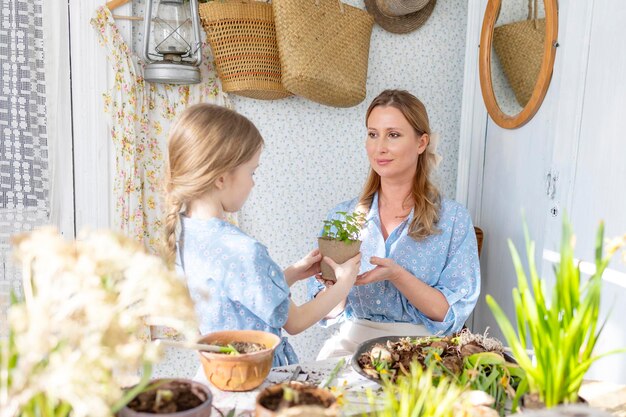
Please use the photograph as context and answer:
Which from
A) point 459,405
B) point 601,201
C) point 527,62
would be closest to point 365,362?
point 459,405

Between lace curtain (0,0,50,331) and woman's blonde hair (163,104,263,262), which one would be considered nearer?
woman's blonde hair (163,104,263,262)

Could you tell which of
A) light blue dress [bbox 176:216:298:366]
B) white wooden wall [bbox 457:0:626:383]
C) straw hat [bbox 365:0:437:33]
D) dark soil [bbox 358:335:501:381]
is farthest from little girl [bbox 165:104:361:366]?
straw hat [bbox 365:0:437:33]

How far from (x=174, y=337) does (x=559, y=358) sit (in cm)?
205

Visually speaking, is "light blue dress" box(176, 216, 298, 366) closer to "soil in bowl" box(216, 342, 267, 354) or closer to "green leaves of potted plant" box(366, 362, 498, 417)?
"soil in bowl" box(216, 342, 267, 354)

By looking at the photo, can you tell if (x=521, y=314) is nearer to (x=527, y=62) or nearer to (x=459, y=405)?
(x=459, y=405)

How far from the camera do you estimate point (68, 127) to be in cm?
241

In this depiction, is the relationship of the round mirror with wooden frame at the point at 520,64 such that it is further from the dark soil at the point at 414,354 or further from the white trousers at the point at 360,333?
the dark soil at the point at 414,354

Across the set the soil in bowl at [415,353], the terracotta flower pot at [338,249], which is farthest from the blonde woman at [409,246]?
the soil in bowl at [415,353]

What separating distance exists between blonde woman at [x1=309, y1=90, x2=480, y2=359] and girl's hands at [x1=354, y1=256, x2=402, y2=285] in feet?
0.17

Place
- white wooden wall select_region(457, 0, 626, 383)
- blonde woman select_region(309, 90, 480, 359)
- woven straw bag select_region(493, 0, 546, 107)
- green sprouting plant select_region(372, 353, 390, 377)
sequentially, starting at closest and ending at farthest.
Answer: green sprouting plant select_region(372, 353, 390, 377)
white wooden wall select_region(457, 0, 626, 383)
blonde woman select_region(309, 90, 480, 359)
woven straw bag select_region(493, 0, 546, 107)

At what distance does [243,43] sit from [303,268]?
109 cm

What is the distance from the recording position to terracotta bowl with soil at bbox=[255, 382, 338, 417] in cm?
83

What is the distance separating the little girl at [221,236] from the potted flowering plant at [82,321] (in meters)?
0.63

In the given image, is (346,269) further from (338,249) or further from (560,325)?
(560,325)
